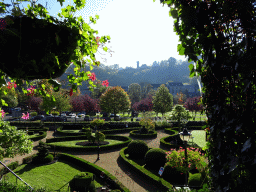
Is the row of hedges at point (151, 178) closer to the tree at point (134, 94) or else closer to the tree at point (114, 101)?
the tree at point (114, 101)

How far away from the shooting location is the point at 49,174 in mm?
11469

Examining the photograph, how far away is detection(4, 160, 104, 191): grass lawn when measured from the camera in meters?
10.0

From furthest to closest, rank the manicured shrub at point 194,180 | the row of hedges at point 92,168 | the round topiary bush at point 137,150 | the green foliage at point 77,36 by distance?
the round topiary bush at point 137,150 < the row of hedges at point 92,168 < the manicured shrub at point 194,180 < the green foliage at point 77,36

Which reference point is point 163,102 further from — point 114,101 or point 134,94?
point 134,94

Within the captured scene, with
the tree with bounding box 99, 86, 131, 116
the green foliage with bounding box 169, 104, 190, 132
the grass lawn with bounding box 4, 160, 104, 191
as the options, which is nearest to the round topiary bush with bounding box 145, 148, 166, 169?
the grass lawn with bounding box 4, 160, 104, 191

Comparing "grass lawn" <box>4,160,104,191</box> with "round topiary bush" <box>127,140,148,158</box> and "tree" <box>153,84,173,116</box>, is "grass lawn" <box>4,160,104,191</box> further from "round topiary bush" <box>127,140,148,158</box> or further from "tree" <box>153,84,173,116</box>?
"tree" <box>153,84,173,116</box>

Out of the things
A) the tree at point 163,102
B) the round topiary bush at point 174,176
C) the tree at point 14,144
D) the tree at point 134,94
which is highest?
the tree at point 134,94

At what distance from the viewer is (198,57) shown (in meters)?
1.76

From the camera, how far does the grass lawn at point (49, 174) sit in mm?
10016

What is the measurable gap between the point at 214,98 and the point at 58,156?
15.3 metres

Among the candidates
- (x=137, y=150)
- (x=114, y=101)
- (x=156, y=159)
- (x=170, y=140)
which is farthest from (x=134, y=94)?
(x=156, y=159)

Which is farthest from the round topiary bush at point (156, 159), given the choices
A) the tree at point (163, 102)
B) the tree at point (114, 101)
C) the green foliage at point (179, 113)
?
the tree at point (163, 102)

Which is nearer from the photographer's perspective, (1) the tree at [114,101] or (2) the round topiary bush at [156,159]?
(2) the round topiary bush at [156,159]

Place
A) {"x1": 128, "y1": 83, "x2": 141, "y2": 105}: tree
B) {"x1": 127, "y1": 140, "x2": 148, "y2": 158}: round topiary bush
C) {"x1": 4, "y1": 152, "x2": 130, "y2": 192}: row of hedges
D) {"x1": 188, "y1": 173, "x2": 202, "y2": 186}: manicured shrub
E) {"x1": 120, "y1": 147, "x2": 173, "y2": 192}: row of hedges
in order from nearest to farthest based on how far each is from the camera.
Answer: {"x1": 188, "y1": 173, "x2": 202, "y2": 186}: manicured shrub, {"x1": 120, "y1": 147, "x2": 173, "y2": 192}: row of hedges, {"x1": 4, "y1": 152, "x2": 130, "y2": 192}: row of hedges, {"x1": 127, "y1": 140, "x2": 148, "y2": 158}: round topiary bush, {"x1": 128, "y1": 83, "x2": 141, "y2": 105}: tree
